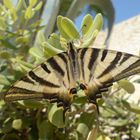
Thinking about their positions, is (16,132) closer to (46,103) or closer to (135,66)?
(46,103)

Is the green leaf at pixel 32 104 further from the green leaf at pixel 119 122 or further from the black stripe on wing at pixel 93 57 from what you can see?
the green leaf at pixel 119 122

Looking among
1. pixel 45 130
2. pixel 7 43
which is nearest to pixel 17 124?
pixel 45 130

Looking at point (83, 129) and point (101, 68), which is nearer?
point (101, 68)

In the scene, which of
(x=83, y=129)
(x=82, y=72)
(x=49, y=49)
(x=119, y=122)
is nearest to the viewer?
(x=82, y=72)

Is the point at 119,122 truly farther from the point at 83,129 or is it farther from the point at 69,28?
the point at 69,28

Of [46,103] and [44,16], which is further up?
[44,16]

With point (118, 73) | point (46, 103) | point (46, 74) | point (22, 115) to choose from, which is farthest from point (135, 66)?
point (22, 115)

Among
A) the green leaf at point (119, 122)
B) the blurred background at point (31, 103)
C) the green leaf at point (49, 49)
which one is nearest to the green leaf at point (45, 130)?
the blurred background at point (31, 103)
